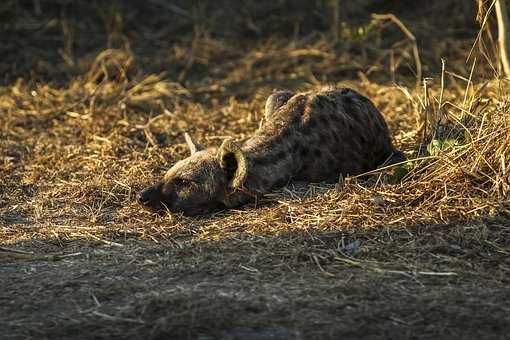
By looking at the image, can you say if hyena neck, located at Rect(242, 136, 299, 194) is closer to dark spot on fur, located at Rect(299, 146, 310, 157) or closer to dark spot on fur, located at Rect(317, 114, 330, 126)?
dark spot on fur, located at Rect(299, 146, 310, 157)

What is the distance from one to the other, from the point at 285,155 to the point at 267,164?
0.46 feet

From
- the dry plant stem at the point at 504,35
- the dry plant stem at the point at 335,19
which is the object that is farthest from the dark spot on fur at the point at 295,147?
the dry plant stem at the point at 335,19

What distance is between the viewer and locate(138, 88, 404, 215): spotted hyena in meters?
5.48

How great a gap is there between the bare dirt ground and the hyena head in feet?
A: 0.42

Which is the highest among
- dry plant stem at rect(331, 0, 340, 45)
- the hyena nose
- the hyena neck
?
dry plant stem at rect(331, 0, 340, 45)

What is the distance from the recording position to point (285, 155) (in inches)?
223

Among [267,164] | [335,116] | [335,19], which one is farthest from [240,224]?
[335,19]

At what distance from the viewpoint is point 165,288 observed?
418cm

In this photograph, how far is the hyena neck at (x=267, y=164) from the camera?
552cm

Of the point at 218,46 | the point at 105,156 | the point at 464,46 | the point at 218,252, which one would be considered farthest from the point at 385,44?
the point at 218,252

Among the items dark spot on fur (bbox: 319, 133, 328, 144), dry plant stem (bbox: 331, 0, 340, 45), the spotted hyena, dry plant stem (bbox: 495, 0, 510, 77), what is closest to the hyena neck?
the spotted hyena

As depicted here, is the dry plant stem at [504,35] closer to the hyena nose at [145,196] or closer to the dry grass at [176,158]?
the dry grass at [176,158]

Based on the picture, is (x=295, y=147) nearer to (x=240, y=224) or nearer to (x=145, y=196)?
(x=240, y=224)

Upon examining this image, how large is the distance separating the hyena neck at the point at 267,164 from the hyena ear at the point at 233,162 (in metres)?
0.07
